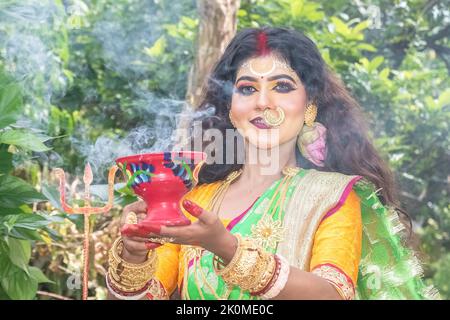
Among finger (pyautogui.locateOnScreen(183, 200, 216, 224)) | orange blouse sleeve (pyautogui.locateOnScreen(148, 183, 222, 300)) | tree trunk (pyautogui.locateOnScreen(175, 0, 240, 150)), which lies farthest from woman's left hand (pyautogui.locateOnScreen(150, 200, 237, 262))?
tree trunk (pyautogui.locateOnScreen(175, 0, 240, 150))

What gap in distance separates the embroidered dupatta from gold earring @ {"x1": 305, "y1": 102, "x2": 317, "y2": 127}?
0.14 meters

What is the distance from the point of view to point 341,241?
6.01 feet

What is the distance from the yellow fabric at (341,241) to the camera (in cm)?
181

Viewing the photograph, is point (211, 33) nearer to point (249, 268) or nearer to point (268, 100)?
point (268, 100)

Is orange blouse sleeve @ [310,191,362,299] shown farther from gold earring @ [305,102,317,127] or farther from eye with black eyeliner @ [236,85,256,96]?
eye with black eyeliner @ [236,85,256,96]

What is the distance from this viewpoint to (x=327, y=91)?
207cm

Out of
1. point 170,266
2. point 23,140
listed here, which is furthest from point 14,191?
point 170,266

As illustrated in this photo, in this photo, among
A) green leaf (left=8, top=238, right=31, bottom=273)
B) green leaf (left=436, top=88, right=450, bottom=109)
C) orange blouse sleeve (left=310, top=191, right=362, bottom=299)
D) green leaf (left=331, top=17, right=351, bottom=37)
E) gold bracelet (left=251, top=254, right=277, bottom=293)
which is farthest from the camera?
green leaf (left=436, top=88, right=450, bottom=109)

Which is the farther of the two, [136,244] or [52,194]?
[52,194]

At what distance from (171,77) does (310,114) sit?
178 cm

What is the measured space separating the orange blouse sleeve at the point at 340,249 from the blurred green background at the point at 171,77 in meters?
1.42

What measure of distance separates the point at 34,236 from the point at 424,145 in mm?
2170

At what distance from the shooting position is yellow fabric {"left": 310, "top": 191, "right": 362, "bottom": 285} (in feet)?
5.94

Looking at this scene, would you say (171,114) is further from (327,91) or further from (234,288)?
(234,288)
